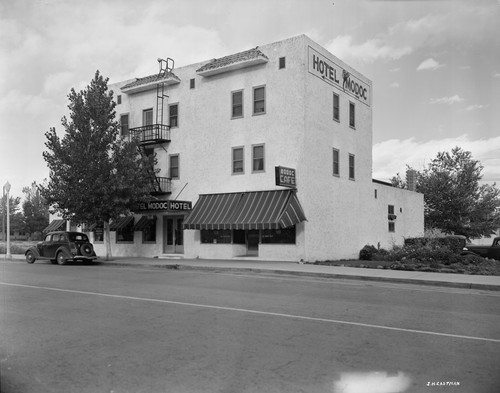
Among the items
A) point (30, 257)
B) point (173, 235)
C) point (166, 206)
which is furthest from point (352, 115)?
point (30, 257)

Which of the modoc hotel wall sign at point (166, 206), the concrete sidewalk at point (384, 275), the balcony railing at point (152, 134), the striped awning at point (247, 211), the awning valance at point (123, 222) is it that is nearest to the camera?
the concrete sidewalk at point (384, 275)

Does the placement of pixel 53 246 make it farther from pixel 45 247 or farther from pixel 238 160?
pixel 238 160

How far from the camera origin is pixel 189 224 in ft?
81.3

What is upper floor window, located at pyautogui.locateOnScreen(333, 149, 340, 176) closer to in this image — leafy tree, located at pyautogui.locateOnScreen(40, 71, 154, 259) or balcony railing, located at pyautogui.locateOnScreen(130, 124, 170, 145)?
balcony railing, located at pyautogui.locateOnScreen(130, 124, 170, 145)

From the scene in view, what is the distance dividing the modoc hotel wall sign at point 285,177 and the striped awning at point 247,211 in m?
0.63

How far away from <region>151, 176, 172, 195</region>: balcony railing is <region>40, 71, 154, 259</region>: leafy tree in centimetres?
117

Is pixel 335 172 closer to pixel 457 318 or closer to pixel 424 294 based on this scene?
pixel 424 294

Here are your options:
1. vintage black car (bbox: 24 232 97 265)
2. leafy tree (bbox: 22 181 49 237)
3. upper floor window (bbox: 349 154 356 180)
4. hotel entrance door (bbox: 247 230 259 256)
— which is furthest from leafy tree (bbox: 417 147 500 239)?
leafy tree (bbox: 22 181 49 237)

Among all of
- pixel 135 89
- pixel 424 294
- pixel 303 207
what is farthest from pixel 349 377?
pixel 135 89

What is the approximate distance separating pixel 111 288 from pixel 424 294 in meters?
8.19

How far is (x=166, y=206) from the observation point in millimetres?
25234

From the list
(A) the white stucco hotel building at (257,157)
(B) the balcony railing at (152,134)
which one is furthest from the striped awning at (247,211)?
(B) the balcony railing at (152,134)

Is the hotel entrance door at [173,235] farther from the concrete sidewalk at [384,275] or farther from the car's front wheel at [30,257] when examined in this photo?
the car's front wheel at [30,257]

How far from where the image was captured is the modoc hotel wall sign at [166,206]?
994 inches
